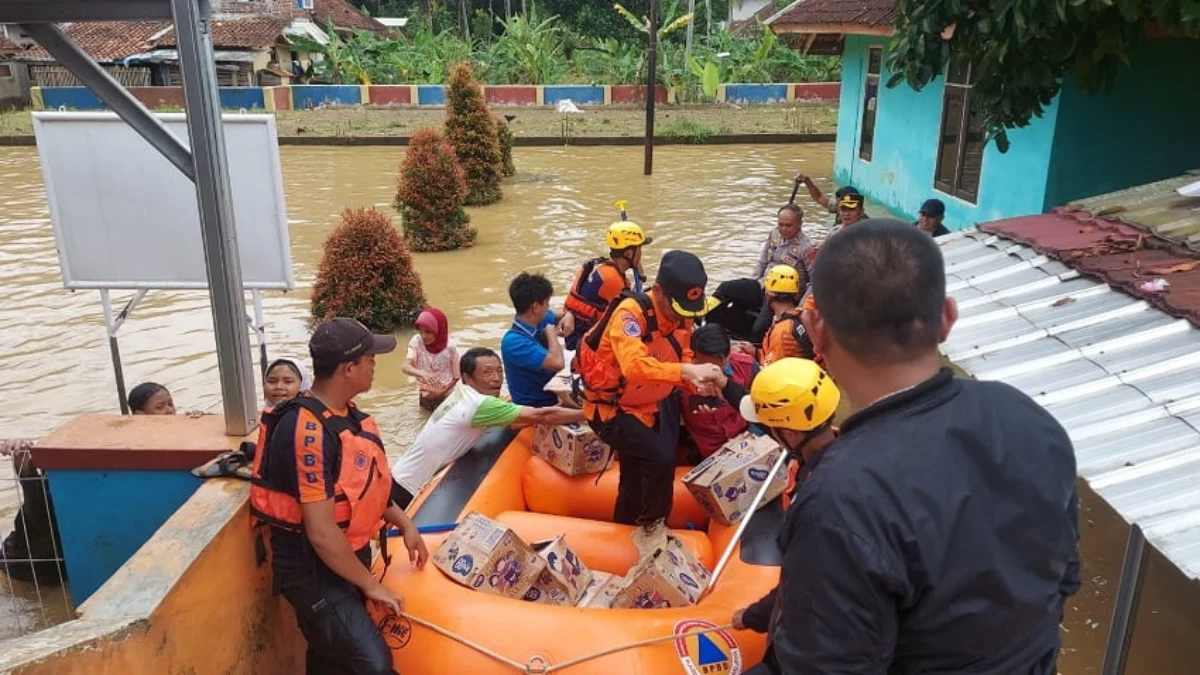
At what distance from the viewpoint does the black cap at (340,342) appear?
9.78 ft

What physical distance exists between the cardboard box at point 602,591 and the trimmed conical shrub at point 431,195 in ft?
30.7

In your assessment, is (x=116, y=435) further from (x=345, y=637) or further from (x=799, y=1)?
(x=799, y=1)

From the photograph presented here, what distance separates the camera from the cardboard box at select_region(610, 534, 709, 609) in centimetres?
371

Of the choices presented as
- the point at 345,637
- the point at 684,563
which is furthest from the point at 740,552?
the point at 345,637

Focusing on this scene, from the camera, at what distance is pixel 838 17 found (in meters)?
13.5

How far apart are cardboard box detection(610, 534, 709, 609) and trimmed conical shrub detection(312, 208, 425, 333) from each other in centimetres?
596

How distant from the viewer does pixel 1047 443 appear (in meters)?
1.50

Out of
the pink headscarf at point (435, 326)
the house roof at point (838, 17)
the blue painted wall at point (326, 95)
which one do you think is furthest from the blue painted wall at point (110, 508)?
the blue painted wall at point (326, 95)

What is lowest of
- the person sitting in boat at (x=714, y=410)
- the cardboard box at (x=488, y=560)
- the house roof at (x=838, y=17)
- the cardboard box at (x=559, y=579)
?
the cardboard box at (x=559, y=579)

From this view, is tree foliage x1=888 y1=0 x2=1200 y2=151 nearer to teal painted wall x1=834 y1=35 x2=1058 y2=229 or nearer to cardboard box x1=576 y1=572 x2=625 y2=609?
teal painted wall x1=834 y1=35 x2=1058 y2=229

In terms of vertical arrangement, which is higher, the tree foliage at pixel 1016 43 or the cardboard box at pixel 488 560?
the tree foliage at pixel 1016 43

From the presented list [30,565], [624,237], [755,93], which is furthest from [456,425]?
[755,93]

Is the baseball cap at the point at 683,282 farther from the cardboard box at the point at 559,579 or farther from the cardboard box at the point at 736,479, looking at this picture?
the cardboard box at the point at 559,579

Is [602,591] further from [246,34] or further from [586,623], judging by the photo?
[246,34]
